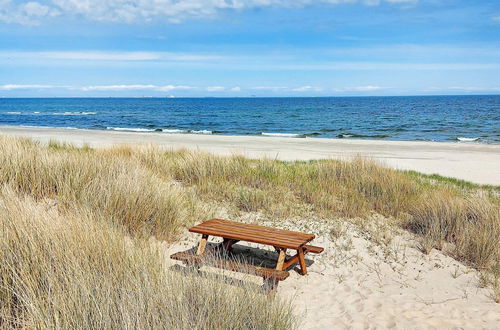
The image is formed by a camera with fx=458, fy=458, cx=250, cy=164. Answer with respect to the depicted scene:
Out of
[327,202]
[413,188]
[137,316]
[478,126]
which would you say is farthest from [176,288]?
[478,126]

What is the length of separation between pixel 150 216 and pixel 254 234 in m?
1.79

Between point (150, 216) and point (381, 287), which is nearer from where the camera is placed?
point (381, 287)

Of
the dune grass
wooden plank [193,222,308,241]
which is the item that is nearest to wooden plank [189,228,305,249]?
wooden plank [193,222,308,241]

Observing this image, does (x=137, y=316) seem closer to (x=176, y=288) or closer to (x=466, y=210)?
(x=176, y=288)

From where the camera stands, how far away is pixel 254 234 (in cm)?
582

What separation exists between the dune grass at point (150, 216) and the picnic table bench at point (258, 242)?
2.52ft

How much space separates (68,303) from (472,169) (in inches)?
580

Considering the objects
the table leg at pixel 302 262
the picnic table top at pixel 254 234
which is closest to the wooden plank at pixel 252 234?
the picnic table top at pixel 254 234

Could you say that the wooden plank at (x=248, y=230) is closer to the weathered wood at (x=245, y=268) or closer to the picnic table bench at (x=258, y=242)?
the picnic table bench at (x=258, y=242)

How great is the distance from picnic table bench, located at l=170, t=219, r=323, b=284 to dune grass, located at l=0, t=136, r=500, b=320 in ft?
2.52

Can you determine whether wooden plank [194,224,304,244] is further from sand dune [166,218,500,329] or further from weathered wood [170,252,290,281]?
sand dune [166,218,500,329]

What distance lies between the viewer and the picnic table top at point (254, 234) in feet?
18.0

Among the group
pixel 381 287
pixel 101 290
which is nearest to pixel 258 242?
pixel 381 287

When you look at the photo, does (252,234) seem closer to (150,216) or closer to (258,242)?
(258,242)
